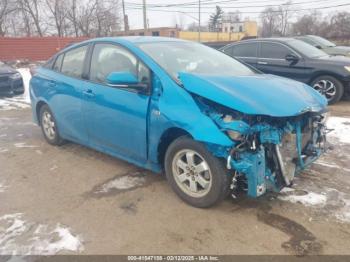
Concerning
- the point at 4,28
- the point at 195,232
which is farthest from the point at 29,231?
the point at 4,28

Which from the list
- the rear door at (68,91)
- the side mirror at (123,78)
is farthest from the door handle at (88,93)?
the side mirror at (123,78)

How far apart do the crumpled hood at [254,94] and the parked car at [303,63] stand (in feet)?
16.5

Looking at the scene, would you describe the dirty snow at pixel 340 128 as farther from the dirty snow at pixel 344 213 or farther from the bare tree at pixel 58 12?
the bare tree at pixel 58 12

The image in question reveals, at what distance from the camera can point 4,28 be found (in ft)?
123

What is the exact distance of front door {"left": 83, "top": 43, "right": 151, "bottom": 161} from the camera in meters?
3.82

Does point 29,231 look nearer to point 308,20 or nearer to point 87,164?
point 87,164

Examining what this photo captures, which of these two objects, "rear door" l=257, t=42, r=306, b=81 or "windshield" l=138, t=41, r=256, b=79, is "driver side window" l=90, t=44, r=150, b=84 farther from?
"rear door" l=257, t=42, r=306, b=81

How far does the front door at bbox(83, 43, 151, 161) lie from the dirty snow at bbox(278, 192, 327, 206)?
1576 millimetres

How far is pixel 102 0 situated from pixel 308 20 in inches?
1193

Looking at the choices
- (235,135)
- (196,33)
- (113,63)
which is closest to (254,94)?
(235,135)

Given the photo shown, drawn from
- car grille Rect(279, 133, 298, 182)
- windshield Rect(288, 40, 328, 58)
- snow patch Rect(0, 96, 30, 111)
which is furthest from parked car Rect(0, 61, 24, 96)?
car grille Rect(279, 133, 298, 182)

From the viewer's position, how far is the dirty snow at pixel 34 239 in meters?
2.93

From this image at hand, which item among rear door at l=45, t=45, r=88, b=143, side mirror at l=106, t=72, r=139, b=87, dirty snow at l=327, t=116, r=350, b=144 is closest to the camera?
side mirror at l=106, t=72, r=139, b=87

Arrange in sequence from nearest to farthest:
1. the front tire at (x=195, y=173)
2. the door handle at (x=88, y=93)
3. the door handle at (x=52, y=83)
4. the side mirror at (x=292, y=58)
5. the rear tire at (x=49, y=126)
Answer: the front tire at (x=195, y=173), the door handle at (x=88, y=93), the door handle at (x=52, y=83), the rear tire at (x=49, y=126), the side mirror at (x=292, y=58)
